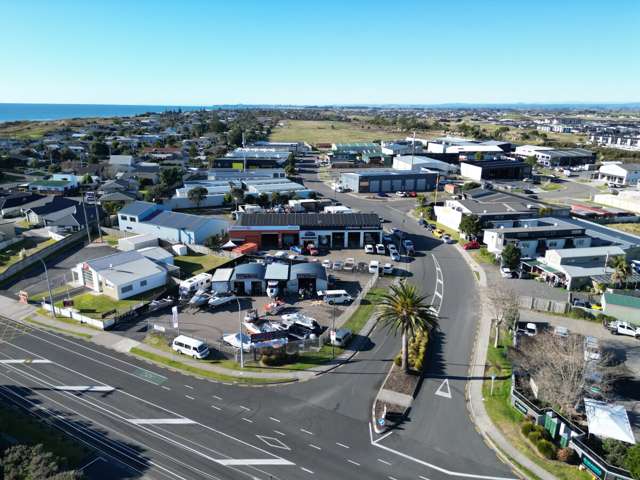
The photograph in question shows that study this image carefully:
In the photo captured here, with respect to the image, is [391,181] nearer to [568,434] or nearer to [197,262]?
[197,262]

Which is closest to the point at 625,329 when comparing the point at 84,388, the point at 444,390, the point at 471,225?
the point at 444,390

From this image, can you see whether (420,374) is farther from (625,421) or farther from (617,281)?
(617,281)

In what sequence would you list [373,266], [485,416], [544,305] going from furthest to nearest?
[373,266] < [544,305] < [485,416]

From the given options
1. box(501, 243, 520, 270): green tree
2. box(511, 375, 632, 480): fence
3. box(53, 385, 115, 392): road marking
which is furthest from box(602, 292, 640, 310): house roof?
box(53, 385, 115, 392): road marking

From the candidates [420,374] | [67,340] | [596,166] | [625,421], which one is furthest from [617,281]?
[596,166]

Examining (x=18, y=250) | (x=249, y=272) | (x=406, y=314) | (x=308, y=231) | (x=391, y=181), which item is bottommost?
(x=18, y=250)

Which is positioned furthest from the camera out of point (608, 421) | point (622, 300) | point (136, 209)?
point (136, 209)

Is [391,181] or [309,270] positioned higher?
[391,181]
